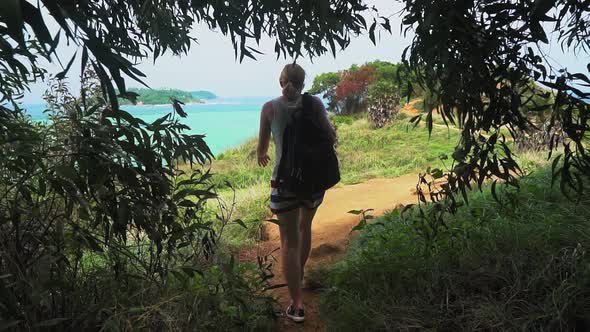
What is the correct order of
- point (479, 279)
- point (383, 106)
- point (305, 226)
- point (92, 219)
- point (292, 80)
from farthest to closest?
point (383, 106)
point (305, 226)
point (292, 80)
point (479, 279)
point (92, 219)

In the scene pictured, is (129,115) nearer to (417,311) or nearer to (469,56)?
(469,56)

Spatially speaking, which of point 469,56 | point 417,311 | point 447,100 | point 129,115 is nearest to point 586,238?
point 417,311

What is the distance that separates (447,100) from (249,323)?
164cm

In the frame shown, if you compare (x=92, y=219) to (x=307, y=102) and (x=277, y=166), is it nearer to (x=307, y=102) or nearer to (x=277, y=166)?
(x=277, y=166)

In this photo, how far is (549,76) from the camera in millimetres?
1871

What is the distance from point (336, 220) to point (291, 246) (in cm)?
335

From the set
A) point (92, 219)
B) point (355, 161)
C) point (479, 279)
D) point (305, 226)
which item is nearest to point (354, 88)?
point (355, 161)

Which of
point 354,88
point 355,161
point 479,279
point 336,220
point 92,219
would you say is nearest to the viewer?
point 92,219

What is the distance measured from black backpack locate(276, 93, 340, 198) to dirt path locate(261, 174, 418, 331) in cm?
87

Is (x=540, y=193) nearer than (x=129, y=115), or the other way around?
(x=129, y=115)

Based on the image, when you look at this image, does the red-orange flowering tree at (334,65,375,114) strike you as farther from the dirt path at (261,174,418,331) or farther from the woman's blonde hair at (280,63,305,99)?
the woman's blonde hair at (280,63,305,99)

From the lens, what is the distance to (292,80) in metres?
2.74

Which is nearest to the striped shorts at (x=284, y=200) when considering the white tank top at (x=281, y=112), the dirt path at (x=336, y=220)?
the white tank top at (x=281, y=112)

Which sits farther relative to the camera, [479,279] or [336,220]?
[336,220]
